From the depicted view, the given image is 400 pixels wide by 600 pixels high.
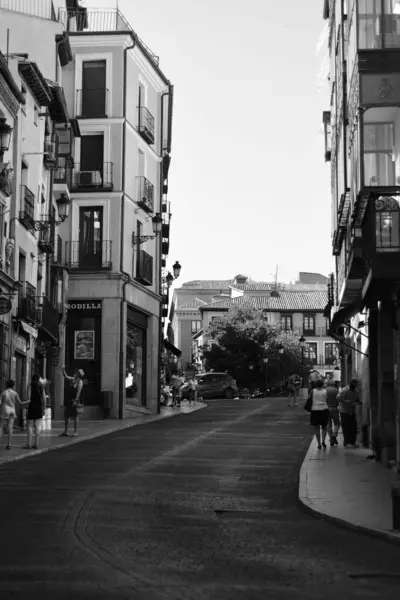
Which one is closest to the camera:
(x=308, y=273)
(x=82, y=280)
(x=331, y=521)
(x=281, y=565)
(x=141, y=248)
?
(x=281, y=565)

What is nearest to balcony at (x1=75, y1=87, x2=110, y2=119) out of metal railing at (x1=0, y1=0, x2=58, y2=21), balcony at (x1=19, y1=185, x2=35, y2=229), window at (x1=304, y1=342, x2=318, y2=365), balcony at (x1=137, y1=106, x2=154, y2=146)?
balcony at (x1=137, y1=106, x2=154, y2=146)

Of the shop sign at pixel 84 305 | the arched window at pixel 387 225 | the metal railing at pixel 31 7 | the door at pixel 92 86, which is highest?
the metal railing at pixel 31 7

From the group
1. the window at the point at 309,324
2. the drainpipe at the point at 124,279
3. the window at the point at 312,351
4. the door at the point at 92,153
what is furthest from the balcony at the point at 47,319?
the window at the point at 309,324

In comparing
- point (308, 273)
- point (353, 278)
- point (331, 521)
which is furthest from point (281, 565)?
point (308, 273)

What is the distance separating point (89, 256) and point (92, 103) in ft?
20.6

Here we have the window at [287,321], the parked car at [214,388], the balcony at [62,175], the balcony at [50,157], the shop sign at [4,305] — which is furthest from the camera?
the window at [287,321]

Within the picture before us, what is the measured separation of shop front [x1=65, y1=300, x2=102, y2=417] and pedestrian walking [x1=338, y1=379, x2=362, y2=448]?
58.8ft

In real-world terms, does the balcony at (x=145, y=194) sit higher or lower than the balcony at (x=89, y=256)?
higher

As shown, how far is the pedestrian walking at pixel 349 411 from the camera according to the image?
84.7 ft

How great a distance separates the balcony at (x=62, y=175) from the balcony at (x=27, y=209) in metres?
5.44

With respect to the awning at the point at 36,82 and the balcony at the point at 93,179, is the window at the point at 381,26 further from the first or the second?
the balcony at the point at 93,179

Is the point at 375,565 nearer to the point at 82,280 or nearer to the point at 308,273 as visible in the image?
the point at 82,280

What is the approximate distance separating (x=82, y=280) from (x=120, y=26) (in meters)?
10.8

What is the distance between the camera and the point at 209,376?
6975 centimetres
